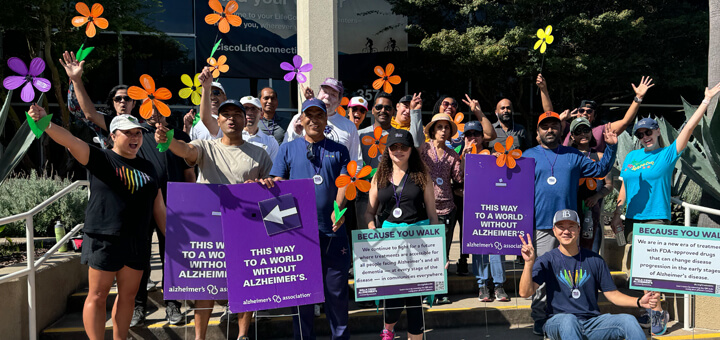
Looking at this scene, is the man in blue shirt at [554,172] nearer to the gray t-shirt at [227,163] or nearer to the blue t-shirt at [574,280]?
the blue t-shirt at [574,280]

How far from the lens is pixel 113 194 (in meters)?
3.89

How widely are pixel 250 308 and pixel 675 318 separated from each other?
169 inches

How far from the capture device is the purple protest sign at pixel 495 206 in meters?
5.12

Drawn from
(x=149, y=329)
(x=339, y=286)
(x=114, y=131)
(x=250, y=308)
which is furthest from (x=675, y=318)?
(x=114, y=131)

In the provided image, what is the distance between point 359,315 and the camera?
532cm

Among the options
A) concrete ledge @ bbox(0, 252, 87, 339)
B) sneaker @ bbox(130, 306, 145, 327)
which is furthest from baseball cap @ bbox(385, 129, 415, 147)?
concrete ledge @ bbox(0, 252, 87, 339)

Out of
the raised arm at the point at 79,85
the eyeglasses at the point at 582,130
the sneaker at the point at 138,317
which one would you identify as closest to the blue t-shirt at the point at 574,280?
the eyeglasses at the point at 582,130

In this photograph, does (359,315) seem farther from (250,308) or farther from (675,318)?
(675,318)

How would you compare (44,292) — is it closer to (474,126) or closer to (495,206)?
(495,206)

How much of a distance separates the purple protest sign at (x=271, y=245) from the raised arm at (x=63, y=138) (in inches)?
35.8

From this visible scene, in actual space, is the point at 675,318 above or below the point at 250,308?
below

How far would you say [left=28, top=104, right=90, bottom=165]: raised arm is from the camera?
347 cm

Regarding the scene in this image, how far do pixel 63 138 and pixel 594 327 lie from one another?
3.85 m

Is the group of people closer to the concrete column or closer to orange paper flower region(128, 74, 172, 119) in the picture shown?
orange paper flower region(128, 74, 172, 119)
